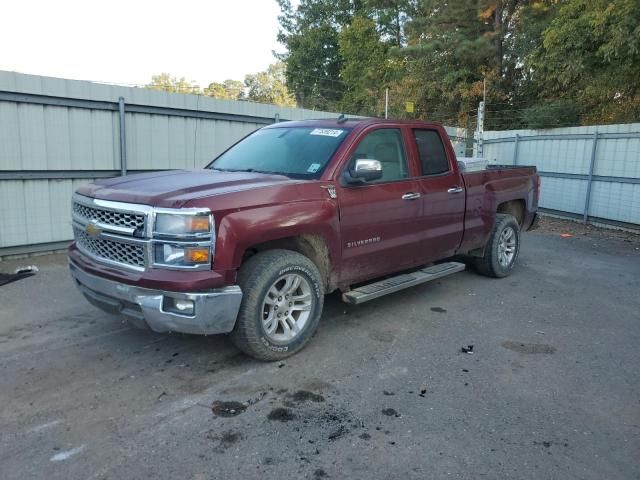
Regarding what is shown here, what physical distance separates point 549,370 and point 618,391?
50cm

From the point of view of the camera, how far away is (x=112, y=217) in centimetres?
391

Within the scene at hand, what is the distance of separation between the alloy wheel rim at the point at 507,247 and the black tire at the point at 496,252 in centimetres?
2

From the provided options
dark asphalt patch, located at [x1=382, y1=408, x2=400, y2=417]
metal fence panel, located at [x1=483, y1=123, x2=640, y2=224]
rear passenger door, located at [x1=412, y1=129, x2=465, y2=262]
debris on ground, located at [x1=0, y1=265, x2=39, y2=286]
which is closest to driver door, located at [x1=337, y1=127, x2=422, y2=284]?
rear passenger door, located at [x1=412, y1=129, x2=465, y2=262]

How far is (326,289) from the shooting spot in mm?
4688

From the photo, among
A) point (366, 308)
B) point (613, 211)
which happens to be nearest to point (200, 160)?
point (366, 308)

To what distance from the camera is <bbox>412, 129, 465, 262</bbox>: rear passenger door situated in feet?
18.0

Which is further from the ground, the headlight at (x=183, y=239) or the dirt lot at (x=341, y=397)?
the headlight at (x=183, y=239)

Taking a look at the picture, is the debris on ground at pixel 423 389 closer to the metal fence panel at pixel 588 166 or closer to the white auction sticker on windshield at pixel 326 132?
the white auction sticker on windshield at pixel 326 132

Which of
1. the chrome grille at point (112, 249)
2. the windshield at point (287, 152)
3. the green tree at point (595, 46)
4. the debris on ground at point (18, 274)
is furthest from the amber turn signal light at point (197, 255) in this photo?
the green tree at point (595, 46)

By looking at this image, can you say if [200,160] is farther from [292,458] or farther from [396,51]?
[396,51]

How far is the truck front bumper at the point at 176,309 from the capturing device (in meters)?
3.61

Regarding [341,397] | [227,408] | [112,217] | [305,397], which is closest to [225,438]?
[227,408]

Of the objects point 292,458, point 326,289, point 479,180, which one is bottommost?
point 292,458

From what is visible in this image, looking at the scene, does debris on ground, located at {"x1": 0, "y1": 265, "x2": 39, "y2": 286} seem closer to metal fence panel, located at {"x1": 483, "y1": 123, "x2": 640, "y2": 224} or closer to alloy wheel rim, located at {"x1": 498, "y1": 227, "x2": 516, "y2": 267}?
alloy wheel rim, located at {"x1": 498, "y1": 227, "x2": 516, "y2": 267}
